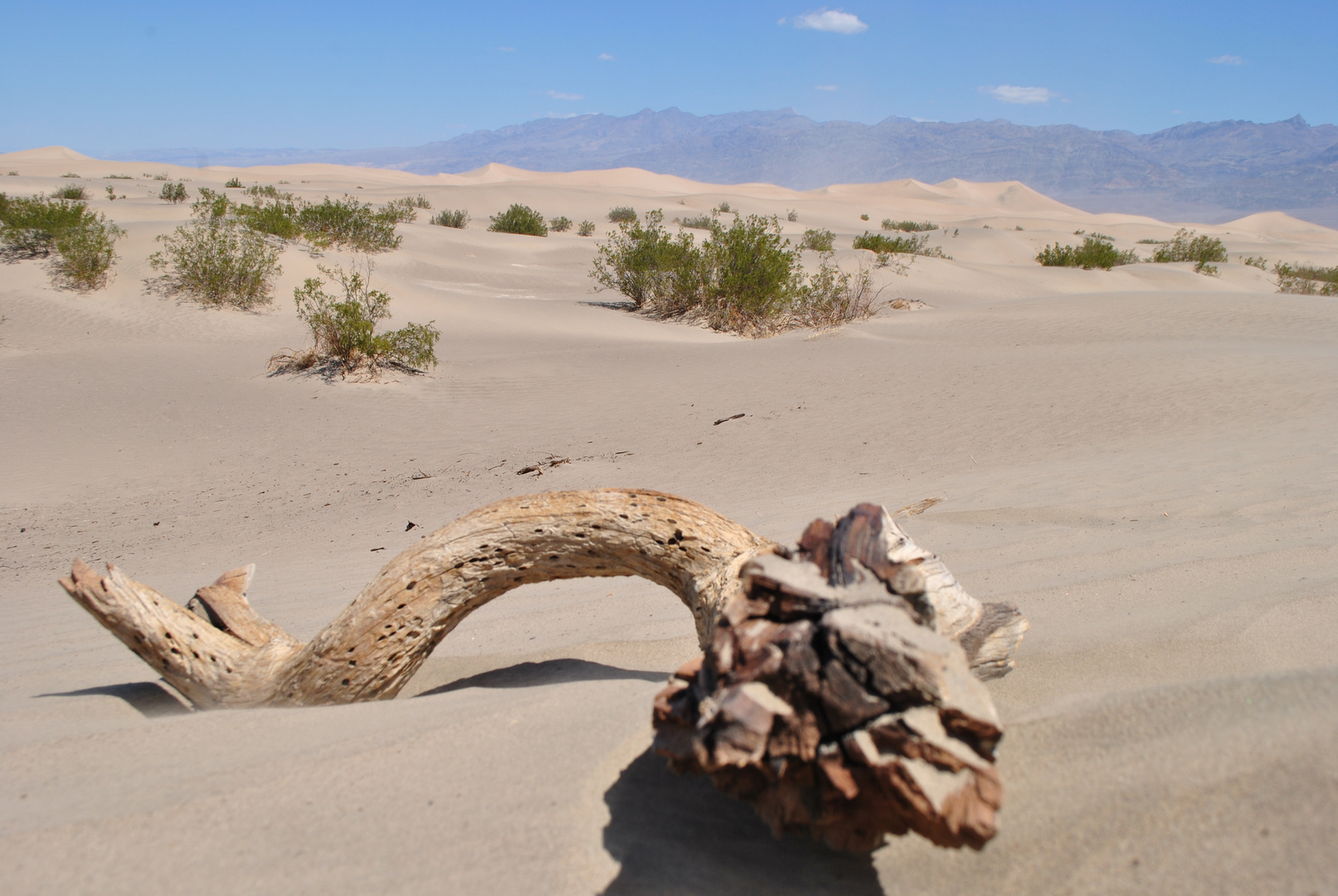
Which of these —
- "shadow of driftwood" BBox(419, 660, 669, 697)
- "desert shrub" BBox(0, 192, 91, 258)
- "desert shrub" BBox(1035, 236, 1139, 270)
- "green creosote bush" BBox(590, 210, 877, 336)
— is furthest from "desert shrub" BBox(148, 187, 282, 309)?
"desert shrub" BBox(1035, 236, 1139, 270)

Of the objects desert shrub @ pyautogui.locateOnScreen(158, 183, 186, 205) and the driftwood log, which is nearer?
the driftwood log

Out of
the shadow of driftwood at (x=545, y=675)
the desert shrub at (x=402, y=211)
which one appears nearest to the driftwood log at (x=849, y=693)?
the shadow of driftwood at (x=545, y=675)

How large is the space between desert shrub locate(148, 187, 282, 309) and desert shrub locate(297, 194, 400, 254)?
3.21m

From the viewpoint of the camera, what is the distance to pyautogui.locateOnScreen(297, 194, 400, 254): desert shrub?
17.3 meters

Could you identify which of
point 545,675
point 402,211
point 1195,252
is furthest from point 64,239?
point 1195,252

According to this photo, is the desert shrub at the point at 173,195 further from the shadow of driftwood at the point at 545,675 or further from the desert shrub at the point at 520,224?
the shadow of driftwood at the point at 545,675

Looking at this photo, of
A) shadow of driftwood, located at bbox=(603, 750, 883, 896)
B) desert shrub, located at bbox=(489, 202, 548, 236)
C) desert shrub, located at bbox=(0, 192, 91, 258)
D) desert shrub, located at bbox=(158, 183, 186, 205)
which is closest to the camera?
shadow of driftwood, located at bbox=(603, 750, 883, 896)

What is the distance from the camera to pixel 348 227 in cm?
1778

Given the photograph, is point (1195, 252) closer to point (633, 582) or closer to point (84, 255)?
point (633, 582)

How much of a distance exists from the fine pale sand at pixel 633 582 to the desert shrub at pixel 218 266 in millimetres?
445

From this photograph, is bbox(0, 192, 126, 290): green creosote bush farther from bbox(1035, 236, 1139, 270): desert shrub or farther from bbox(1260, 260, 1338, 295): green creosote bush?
bbox(1260, 260, 1338, 295): green creosote bush

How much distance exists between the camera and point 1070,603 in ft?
10.3

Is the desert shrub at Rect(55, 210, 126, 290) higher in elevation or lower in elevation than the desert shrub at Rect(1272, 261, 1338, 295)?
lower

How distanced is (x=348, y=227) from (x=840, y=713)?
743 inches
